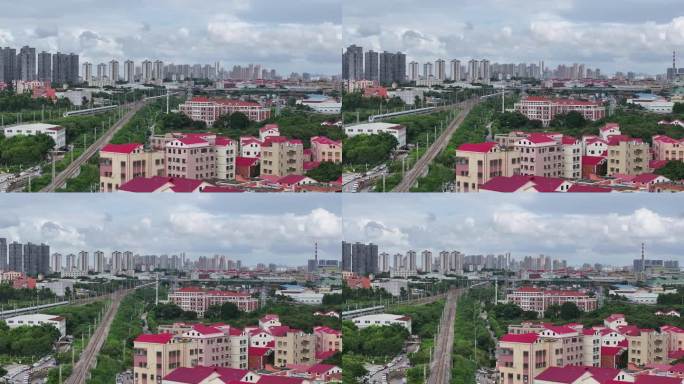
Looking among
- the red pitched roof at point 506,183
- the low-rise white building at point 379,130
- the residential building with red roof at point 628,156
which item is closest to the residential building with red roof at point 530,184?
the red pitched roof at point 506,183

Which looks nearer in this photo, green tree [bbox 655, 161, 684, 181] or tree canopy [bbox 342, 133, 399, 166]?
green tree [bbox 655, 161, 684, 181]

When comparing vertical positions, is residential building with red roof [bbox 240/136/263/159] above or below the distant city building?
above

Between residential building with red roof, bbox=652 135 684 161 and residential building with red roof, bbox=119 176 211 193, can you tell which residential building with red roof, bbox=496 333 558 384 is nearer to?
residential building with red roof, bbox=652 135 684 161

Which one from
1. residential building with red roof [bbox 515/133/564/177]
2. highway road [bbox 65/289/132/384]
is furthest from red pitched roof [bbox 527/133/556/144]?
highway road [bbox 65/289/132/384]

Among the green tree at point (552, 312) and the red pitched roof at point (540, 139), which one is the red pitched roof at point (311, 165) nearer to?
the red pitched roof at point (540, 139)

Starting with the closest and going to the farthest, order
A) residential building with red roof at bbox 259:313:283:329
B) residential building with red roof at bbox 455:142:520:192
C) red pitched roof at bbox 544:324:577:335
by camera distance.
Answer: residential building with red roof at bbox 455:142:520:192 < red pitched roof at bbox 544:324:577:335 < residential building with red roof at bbox 259:313:283:329

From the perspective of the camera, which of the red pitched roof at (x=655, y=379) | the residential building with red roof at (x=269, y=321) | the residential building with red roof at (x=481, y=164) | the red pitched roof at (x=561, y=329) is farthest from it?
the residential building with red roof at (x=269, y=321)

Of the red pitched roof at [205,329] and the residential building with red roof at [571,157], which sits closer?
the residential building with red roof at [571,157]
